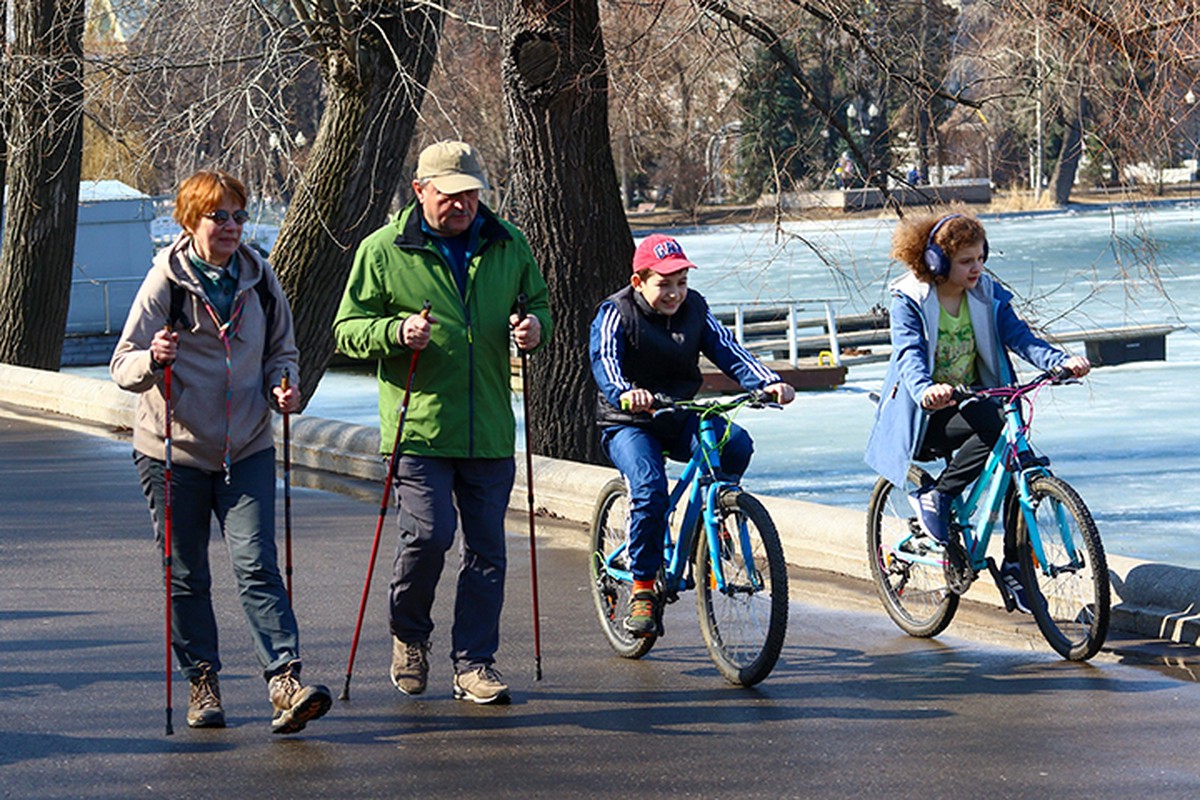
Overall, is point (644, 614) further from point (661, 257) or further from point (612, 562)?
point (661, 257)

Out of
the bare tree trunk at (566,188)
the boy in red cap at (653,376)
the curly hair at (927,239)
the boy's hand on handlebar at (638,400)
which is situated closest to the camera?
the boy's hand on handlebar at (638,400)

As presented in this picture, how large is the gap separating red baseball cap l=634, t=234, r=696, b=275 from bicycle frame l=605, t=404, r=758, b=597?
20.3 inches

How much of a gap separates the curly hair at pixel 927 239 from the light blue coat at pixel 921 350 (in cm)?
6

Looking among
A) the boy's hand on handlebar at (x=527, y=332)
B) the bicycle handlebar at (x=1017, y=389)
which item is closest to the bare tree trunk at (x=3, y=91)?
the boy's hand on handlebar at (x=527, y=332)

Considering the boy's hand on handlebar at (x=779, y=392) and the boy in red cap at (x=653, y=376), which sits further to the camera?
the boy in red cap at (x=653, y=376)

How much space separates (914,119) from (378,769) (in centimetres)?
806

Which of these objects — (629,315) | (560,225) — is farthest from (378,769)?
(560,225)

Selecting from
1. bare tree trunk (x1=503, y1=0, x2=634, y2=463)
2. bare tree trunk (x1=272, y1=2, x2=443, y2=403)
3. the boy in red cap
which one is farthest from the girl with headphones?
bare tree trunk (x1=272, y1=2, x2=443, y2=403)

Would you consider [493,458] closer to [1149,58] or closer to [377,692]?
[377,692]

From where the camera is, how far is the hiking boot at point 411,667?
21.6 ft

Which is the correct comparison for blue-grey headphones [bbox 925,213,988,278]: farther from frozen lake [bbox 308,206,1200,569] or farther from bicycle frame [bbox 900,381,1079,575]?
frozen lake [bbox 308,206,1200,569]

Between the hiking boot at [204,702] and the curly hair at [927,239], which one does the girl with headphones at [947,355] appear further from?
the hiking boot at [204,702]

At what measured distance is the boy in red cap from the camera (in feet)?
22.7

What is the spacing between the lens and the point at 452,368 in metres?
6.41
